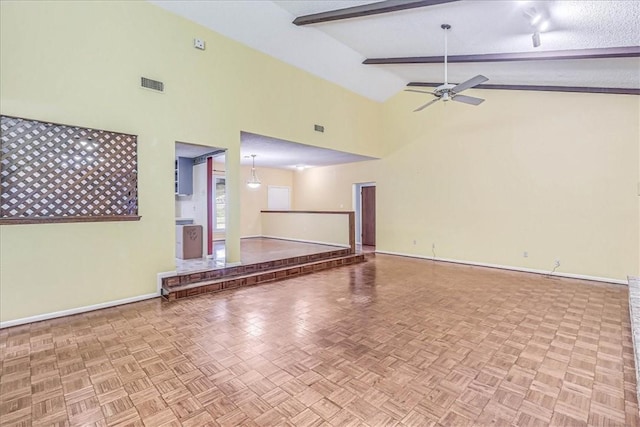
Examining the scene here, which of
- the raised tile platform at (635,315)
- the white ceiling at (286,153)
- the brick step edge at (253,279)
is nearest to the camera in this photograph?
the raised tile platform at (635,315)

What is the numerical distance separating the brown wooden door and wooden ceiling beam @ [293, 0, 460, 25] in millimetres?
5145

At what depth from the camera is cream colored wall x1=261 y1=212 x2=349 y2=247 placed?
7539 millimetres

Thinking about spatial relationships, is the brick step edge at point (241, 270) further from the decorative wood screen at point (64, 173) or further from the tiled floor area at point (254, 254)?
the decorative wood screen at point (64, 173)

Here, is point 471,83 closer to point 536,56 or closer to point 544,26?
point 544,26

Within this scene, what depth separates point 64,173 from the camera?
3520mm

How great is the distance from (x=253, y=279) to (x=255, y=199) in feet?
16.6

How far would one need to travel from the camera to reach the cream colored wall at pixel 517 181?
502 centimetres

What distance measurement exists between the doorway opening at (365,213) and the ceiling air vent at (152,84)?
5.85 metres

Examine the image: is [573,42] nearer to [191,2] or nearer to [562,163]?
[562,163]

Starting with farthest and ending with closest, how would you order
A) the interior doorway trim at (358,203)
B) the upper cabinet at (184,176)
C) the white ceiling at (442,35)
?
the interior doorway trim at (358,203), the upper cabinet at (184,176), the white ceiling at (442,35)

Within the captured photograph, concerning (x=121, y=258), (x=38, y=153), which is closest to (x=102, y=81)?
(x=38, y=153)

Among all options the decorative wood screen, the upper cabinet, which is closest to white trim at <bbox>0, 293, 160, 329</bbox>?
the decorative wood screen

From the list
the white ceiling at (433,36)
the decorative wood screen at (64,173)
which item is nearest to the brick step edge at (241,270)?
the decorative wood screen at (64,173)

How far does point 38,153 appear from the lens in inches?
132
